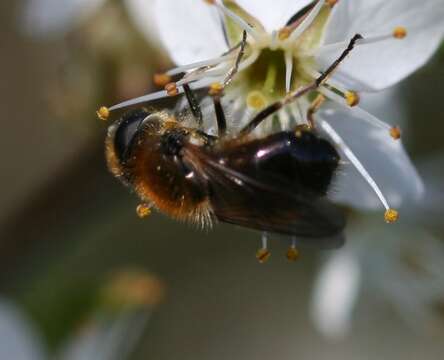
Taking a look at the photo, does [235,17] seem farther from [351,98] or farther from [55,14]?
[55,14]

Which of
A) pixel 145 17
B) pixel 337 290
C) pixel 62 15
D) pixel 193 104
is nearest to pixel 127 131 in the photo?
→ pixel 193 104

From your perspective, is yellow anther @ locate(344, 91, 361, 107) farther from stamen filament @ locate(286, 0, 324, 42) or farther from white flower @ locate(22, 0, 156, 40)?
white flower @ locate(22, 0, 156, 40)

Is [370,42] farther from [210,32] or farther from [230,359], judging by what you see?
[230,359]

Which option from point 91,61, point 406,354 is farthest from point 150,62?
point 406,354

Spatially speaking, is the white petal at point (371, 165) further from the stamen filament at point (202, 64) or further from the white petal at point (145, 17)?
the white petal at point (145, 17)

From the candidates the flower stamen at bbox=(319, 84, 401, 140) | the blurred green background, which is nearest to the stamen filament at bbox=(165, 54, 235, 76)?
the flower stamen at bbox=(319, 84, 401, 140)

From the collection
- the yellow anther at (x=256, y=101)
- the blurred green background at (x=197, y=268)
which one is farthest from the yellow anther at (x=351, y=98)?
the blurred green background at (x=197, y=268)

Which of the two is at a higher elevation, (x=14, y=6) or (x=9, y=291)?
(x=14, y=6)
